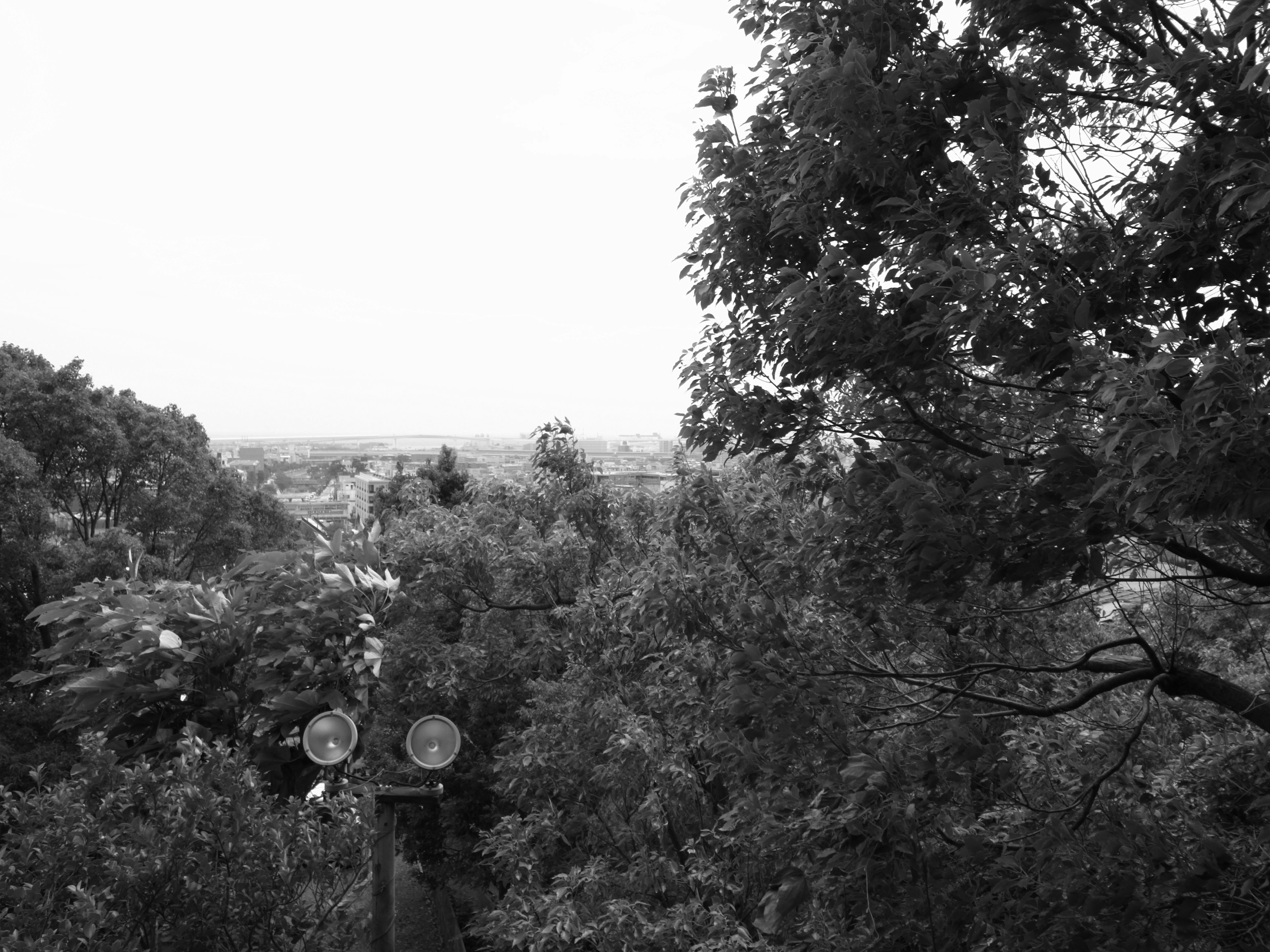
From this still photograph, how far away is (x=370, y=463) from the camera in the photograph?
244ft

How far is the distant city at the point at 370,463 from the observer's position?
9656 mm

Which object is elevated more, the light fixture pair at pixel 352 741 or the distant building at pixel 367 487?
the light fixture pair at pixel 352 741

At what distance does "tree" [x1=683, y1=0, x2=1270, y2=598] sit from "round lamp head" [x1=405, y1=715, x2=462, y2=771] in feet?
7.62

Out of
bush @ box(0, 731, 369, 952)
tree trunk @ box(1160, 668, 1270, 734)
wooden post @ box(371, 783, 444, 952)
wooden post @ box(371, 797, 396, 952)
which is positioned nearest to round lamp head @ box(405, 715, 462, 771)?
wooden post @ box(371, 783, 444, 952)

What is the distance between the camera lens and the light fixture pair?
4.40m

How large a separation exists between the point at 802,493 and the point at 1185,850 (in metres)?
2.42

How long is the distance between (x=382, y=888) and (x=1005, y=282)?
4.06 meters

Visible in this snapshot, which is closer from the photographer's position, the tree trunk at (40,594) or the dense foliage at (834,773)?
the dense foliage at (834,773)

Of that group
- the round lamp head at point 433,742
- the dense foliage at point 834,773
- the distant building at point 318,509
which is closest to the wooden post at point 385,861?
the round lamp head at point 433,742

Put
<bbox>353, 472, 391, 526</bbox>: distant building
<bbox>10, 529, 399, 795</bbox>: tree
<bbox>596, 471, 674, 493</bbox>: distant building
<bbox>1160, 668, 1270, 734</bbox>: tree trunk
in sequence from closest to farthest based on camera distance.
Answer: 1. <bbox>1160, 668, 1270, 734</bbox>: tree trunk
2. <bbox>10, 529, 399, 795</bbox>: tree
3. <bbox>596, 471, 674, 493</bbox>: distant building
4. <bbox>353, 472, 391, 526</bbox>: distant building

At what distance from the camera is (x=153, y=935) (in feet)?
11.9

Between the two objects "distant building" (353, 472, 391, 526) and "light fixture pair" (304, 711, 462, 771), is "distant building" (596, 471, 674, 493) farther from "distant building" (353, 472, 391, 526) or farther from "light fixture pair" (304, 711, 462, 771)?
"distant building" (353, 472, 391, 526)

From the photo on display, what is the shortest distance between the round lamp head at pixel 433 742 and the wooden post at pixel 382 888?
275mm

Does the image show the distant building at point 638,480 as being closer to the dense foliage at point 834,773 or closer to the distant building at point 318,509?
the dense foliage at point 834,773
